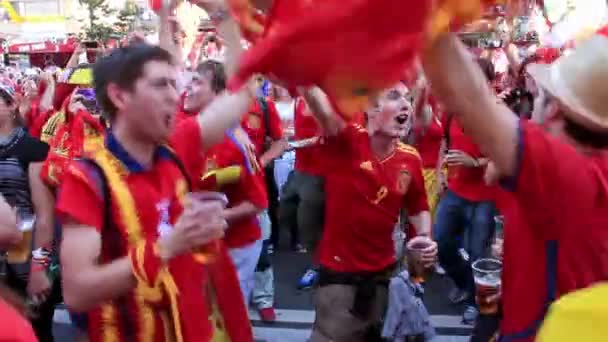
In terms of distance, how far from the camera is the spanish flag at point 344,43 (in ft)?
4.82

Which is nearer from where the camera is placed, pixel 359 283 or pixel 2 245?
pixel 2 245

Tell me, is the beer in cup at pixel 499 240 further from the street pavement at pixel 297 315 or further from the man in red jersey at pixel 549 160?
the street pavement at pixel 297 315

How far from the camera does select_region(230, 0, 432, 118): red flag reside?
1468 mm

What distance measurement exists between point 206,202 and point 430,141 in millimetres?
4577

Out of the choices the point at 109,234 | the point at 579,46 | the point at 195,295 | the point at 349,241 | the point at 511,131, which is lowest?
Result: the point at 349,241

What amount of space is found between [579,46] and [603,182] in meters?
0.39

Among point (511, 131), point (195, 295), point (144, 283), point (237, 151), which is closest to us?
point (511, 131)

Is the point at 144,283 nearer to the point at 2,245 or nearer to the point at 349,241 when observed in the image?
the point at 2,245

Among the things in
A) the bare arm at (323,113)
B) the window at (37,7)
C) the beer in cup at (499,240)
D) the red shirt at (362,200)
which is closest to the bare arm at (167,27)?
the bare arm at (323,113)

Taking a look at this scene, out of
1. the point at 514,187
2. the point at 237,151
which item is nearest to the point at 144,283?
the point at 514,187

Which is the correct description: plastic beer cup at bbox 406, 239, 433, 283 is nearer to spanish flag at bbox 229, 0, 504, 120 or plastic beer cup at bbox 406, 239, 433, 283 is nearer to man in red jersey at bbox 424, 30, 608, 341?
man in red jersey at bbox 424, 30, 608, 341

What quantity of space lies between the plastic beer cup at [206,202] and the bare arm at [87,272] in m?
0.27

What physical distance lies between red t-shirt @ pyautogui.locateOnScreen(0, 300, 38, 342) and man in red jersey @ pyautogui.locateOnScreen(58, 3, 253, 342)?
1.82 ft

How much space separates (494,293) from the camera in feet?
9.44
